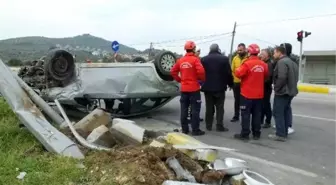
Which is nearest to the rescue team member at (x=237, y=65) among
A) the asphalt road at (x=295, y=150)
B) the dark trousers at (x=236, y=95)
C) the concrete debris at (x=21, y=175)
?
the dark trousers at (x=236, y=95)

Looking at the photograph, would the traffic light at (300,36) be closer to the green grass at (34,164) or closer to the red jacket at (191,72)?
the red jacket at (191,72)

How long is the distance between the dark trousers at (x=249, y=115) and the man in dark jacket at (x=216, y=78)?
71cm

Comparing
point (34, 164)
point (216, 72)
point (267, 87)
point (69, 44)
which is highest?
point (69, 44)

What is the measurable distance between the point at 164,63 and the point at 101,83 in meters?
1.58

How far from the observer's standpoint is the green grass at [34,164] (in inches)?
180

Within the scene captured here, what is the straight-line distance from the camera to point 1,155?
536cm

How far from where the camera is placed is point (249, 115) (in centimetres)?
769

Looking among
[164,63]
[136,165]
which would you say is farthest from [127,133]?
[164,63]

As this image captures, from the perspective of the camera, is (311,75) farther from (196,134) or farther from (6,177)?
(6,177)

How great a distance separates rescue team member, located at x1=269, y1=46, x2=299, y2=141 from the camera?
755 cm

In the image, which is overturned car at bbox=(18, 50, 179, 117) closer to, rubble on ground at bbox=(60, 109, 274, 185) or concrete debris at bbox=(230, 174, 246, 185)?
rubble on ground at bbox=(60, 109, 274, 185)

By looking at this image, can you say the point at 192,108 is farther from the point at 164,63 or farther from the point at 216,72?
the point at 164,63

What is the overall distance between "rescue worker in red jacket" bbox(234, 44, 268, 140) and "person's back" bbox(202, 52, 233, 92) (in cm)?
67

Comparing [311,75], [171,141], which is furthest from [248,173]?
[311,75]
